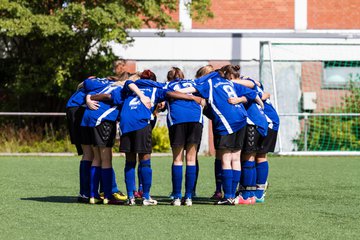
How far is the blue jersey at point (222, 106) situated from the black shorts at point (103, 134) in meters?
1.25

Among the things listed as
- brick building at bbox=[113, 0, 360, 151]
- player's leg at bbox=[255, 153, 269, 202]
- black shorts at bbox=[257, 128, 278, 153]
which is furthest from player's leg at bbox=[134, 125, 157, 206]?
brick building at bbox=[113, 0, 360, 151]

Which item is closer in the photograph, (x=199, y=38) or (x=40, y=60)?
(x=40, y=60)

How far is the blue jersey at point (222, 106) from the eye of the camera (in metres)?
12.6

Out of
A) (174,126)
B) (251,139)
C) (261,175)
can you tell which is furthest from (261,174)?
(174,126)

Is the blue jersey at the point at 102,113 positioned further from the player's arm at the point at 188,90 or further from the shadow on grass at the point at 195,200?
the shadow on grass at the point at 195,200

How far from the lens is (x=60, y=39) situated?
2791 cm

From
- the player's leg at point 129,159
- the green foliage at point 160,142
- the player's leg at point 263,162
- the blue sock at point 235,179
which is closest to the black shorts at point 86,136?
the player's leg at point 129,159

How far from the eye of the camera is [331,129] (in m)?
28.6

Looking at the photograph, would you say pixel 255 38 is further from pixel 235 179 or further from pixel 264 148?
pixel 235 179

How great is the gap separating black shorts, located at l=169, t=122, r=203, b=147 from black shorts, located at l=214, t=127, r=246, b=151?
289 millimetres

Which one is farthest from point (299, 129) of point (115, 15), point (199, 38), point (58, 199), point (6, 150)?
point (58, 199)

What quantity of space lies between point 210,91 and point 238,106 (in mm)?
420

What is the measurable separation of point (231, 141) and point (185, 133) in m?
0.61

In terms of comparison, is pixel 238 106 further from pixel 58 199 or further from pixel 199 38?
pixel 199 38
